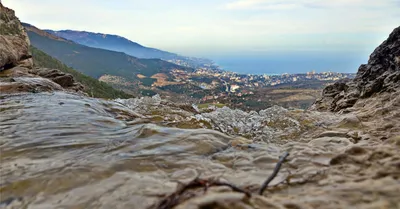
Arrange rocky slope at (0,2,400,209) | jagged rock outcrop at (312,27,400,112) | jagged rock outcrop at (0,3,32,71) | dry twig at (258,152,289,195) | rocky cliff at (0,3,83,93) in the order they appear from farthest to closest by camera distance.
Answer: jagged rock outcrop at (0,3,32,71) < rocky cliff at (0,3,83,93) < jagged rock outcrop at (312,27,400,112) < dry twig at (258,152,289,195) < rocky slope at (0,2,400,209)

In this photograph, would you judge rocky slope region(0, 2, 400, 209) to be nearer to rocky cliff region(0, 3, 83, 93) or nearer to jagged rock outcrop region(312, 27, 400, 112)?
jagged rock outcrop region(312, 27, 400, 112)

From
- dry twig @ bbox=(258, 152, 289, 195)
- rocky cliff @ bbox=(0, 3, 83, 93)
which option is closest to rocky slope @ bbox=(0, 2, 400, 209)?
dry twig @ bbox=(258, 152, 289, 195)

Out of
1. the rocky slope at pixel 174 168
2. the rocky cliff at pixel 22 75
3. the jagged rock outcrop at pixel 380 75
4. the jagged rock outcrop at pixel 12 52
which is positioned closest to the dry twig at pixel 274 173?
the rocky slope at pixel 174 168

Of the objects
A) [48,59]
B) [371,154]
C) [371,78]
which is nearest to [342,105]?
[371,78]

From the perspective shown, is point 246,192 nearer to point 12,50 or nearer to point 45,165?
point 45,165

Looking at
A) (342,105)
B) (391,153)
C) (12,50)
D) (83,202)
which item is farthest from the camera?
(12,50)

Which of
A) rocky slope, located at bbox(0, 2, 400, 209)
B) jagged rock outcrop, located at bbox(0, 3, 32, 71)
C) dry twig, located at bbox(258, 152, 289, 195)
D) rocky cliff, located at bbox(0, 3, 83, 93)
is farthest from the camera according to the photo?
jagged rock outcrop, located at bbox(0, 3, 32, 71)

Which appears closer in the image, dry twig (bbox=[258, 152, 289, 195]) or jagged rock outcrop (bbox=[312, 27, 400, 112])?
dry twig (bbox=[258, 152, 289, 195])

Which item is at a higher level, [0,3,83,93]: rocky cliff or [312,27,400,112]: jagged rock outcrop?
[312,27,400,112]: jagged rock outcrop

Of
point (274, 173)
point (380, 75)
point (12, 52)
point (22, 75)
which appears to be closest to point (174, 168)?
point (274, 173)

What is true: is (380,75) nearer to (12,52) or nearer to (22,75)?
(22,75)

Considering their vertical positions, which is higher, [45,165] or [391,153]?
[391,153]
